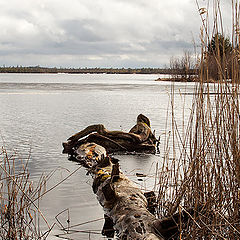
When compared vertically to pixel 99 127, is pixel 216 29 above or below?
above

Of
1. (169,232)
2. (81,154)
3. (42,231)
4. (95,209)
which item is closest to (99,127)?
(81,154)

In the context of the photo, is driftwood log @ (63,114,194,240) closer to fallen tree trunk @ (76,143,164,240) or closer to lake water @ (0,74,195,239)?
fallen tree trunk @ (76,143,164,240)

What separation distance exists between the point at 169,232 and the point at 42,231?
5.32ft

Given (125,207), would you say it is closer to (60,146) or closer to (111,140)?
(111,140)

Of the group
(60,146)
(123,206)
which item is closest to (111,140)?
(60,146)

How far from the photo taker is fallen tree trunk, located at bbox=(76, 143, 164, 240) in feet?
13.5

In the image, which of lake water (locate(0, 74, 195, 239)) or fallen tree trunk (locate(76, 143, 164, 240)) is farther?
lake water (locate(0, 74, 195, 239))

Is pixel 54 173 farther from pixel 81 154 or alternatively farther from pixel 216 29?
pixel 216 29

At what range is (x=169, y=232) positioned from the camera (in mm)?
4043

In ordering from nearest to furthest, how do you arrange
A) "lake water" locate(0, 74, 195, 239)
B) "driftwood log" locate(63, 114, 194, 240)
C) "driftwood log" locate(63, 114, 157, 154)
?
"driftwood log" locate(63, 114, 194, 240) → "lake water" locate(0, 74, 195, 239) → "driftwood log" locate(63, 114, 157, 154)

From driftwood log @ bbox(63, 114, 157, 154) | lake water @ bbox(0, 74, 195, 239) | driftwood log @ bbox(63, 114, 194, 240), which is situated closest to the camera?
driftwood log @ bbox(63, 114, 194, 240)

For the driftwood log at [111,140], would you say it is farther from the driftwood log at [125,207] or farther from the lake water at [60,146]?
the driftwood log at [125,207]

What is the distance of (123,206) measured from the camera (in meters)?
4.75

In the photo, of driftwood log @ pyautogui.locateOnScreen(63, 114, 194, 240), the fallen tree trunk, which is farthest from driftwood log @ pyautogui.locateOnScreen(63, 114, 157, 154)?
the fallen tree trunk
